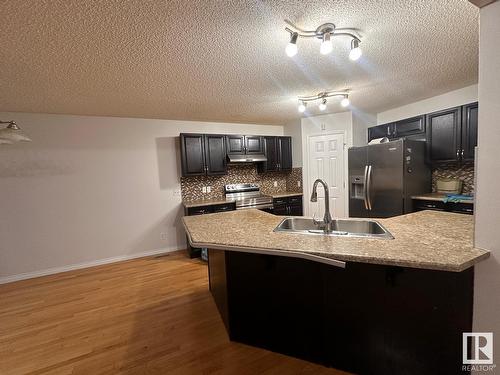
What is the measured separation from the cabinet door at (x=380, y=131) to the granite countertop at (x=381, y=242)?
233 centimetres

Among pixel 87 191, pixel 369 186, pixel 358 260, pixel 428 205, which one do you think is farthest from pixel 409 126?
pixel 87 191

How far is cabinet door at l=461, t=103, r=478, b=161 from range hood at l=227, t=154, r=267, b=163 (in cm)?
296

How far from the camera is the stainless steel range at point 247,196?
4.06m

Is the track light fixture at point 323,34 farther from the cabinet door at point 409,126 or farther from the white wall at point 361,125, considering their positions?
the white wall at point 361,125

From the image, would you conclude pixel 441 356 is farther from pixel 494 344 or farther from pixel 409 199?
pixel 409 199

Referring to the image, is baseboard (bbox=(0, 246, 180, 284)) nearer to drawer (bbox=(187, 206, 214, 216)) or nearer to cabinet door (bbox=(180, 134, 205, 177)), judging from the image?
drawer (bbox=(187, 206, 214, 216))

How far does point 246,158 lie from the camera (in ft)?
13.9

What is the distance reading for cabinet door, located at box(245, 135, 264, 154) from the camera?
436 cm

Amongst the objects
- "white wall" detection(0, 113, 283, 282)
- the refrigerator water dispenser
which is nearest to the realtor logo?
the refrigerator water dispenser

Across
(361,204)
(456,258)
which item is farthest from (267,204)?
(456,258)

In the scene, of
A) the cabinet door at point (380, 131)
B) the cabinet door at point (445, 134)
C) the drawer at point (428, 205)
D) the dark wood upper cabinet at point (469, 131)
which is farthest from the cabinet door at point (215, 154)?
the dark wood upper cabinet at point (469, 131)

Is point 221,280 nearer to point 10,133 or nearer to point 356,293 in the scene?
point 356,293

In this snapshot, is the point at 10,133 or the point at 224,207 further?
the point at 224,207

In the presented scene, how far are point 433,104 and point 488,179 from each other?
3.13 m
